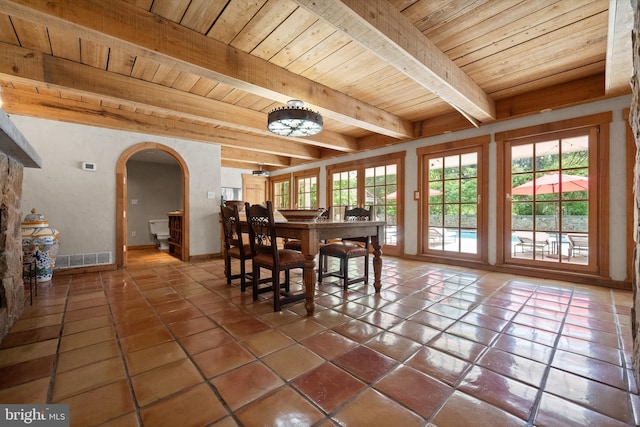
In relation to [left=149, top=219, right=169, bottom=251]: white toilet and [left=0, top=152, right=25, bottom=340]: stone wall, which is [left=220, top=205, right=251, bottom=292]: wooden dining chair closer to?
[left=0, top=152, right=25, bottom=340]: stone wall

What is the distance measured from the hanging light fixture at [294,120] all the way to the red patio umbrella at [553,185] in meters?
2.93

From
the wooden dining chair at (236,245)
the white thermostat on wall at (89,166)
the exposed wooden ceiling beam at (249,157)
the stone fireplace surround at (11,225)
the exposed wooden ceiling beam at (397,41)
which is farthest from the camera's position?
the exposed wooden ceiling beam at (249,157)

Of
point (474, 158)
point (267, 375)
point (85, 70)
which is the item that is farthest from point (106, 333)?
point (474, 158)

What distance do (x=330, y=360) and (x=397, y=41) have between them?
2.20 meters

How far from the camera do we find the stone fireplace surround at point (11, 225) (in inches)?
69.8

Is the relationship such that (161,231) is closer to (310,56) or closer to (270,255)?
(270,255)

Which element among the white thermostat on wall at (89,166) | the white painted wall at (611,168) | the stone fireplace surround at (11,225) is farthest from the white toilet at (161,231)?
the white painted wall at (611,168)

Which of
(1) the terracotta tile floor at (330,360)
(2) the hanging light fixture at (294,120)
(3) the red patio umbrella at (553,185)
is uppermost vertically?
(2) the hanging light fixture at (294,120)

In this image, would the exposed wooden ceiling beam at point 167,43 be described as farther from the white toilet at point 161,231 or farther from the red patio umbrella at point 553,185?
the white toilet at point 161,231

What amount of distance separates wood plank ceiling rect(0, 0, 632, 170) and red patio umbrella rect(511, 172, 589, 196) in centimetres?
88

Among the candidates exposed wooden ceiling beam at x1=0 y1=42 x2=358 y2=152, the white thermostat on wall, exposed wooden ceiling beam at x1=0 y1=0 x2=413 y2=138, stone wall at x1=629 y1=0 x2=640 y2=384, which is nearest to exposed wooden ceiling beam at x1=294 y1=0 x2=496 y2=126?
exposed wooden ceiling beam at x1=0 y1=0 x2=413 y2=138

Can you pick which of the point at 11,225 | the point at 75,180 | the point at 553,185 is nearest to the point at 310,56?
the point at 11,225

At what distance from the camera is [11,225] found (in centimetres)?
201

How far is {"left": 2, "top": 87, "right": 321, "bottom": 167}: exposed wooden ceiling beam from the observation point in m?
3.28
